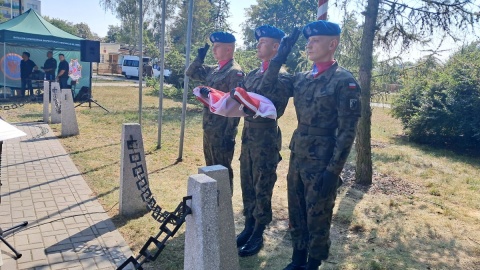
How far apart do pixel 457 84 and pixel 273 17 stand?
33.5 metres

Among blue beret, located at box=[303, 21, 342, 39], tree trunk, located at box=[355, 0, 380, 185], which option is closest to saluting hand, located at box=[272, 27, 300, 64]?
blue beret, located at box=[303, 21, 342, 39]

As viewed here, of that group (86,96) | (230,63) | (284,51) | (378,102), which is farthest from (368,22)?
(86,96)

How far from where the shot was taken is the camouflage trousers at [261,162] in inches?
142

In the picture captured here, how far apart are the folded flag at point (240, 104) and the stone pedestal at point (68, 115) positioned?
592 centimetres

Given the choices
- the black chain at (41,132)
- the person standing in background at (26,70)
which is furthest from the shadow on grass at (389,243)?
the person standing in background at (26,70)

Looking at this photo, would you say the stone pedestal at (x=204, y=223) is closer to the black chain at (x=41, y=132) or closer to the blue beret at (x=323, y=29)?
the blue beret at (x=323, y=29)

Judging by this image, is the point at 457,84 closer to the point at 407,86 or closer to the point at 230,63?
the point at 407,86

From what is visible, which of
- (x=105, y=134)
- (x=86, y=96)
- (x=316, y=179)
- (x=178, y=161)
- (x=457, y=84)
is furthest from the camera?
(x=86, y=96)

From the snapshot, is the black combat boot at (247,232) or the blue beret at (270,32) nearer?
the blue beret at (270,32)

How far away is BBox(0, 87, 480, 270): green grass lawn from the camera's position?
12.5 feet

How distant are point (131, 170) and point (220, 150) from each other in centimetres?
106

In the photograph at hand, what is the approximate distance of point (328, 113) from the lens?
2.96 m

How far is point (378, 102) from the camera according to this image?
734 cm

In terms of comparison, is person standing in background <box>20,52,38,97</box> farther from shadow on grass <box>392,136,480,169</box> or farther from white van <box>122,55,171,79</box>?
white van <box>122,55,171,79</box>
